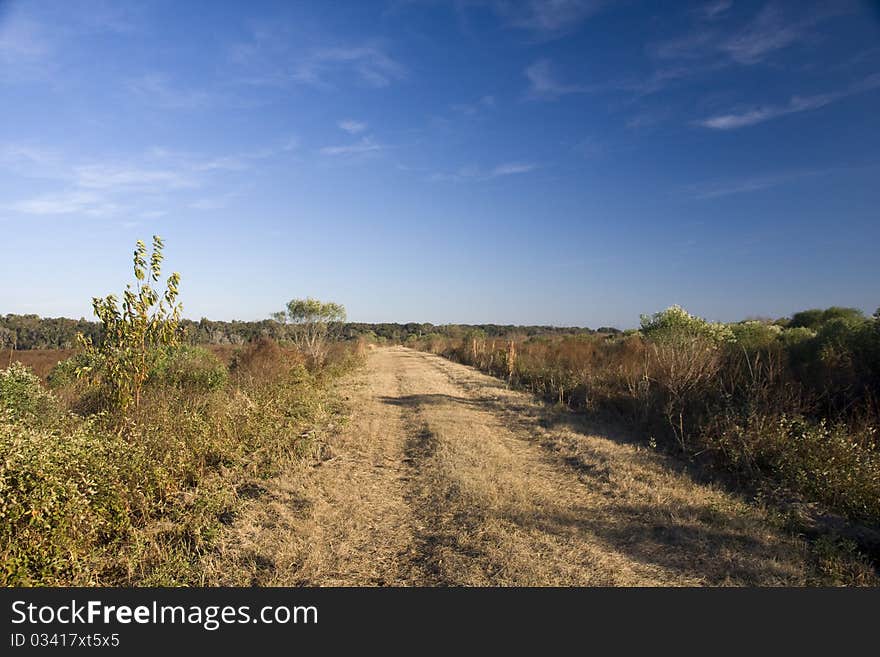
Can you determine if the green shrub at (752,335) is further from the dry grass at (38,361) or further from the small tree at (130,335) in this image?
the dry grass at (38,361)

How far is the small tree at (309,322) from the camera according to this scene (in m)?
23.5

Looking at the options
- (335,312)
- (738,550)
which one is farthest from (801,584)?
(335,312)

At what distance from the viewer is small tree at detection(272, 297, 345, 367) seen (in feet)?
77.2

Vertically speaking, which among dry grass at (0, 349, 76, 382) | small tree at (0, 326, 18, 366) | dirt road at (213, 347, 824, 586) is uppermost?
small tree at (0, 326, 18, 366)

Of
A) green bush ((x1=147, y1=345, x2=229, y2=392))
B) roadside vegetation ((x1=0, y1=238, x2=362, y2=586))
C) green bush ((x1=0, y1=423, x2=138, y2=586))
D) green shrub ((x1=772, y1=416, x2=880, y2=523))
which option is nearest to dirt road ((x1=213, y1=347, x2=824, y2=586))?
roadside vegetation ((x1=0, y1=238, x2=362, y2=586))

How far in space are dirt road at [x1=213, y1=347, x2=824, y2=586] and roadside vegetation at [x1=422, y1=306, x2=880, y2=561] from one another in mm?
957

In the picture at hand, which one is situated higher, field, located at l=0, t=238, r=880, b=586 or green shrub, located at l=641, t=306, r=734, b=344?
green shrub, located at l=641, t=306, r=734, b=344

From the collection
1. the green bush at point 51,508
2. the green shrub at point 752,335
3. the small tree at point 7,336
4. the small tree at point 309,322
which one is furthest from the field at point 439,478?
the small tree at point 7,336

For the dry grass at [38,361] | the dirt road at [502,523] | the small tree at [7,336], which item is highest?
the small tree at [7,336]

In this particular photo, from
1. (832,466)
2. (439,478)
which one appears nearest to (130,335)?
(439,478)

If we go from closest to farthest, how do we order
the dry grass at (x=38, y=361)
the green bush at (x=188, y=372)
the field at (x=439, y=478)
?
the field at (x=439, y=478) → the green bush at (x=188, y=372) → the dry grass at (x=38, y=361)

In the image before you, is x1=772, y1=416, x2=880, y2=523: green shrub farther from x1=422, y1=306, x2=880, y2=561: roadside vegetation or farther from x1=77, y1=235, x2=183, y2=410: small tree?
x1=77, y1=235, x2=183, y2=410: small tree

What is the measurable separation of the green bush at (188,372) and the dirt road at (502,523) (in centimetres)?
405

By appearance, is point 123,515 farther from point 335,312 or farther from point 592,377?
point 335,312
